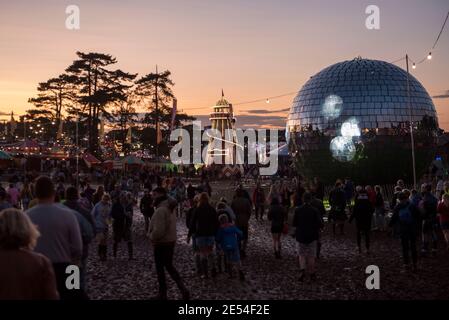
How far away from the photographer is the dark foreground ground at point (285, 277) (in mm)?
8914

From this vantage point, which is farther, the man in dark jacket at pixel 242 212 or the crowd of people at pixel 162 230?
the man in dark jacket at pixel 242 212

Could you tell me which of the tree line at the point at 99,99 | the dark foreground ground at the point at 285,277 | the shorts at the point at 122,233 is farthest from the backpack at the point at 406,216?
the tree line at the point at 99,99

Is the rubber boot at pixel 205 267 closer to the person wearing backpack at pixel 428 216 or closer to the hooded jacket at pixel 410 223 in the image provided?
the hooded jacket at pixel 410 223

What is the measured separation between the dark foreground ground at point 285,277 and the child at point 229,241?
0.39 m

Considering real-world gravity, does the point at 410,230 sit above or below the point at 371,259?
above

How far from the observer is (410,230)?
35.5 feet

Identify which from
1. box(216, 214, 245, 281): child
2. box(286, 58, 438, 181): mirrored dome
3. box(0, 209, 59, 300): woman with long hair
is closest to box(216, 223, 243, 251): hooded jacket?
box(216, 214, 245, 281): child

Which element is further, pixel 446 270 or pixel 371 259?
pixel 371 259

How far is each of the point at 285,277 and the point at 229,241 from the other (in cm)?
152

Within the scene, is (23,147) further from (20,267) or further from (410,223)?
(20,267)

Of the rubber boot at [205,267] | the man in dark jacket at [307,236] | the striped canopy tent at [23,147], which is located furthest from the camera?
the striped canopy tent at [23,147]
